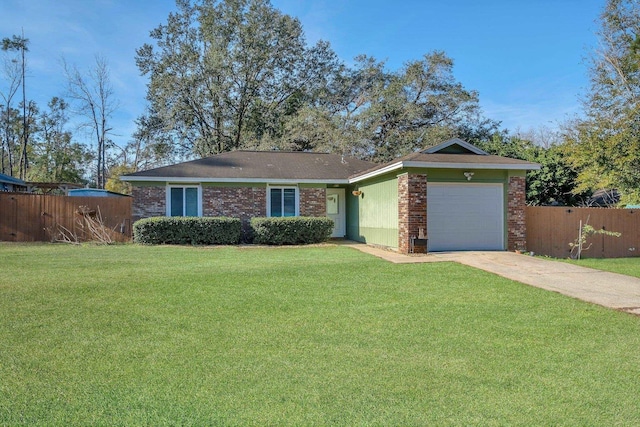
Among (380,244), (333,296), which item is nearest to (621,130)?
(380,244)

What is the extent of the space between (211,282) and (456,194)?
26.2 ft

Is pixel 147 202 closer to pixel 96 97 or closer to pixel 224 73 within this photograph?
pixel 224 73

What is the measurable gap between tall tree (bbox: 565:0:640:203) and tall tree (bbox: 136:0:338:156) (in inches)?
679

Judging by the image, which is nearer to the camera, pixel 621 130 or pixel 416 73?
pixel 621 130

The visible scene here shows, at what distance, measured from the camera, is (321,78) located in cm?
3130

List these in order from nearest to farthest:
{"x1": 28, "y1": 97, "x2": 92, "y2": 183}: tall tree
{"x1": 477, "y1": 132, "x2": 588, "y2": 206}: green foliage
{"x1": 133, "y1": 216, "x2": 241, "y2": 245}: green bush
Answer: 1. {"x1": 133, "y1": 216, "x2": 241, "y2": 245}: green bush
2. {"x1": 477, "y1": 132, "x2": 588, "y2": 206}: green foliage
3. {"x1": 28, "y1": 97, "x2": 92, "y2": 183}: tall tree

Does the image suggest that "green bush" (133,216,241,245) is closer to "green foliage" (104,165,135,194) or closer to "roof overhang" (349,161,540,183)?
"roof overhang" (349,161,540,183)

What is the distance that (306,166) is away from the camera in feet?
62.7

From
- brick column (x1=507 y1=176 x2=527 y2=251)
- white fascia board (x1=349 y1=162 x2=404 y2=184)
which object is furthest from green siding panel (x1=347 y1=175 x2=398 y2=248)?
brick column (x1=507 y1=176 x2=527 y2=251)

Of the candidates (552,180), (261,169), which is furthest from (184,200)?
(552,180)

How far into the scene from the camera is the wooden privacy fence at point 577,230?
45.5 feet

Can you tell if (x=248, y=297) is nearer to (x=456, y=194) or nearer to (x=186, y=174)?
(x=456, y=194)

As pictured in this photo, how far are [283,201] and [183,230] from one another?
4.20 m

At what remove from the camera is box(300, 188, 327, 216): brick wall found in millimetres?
17812
